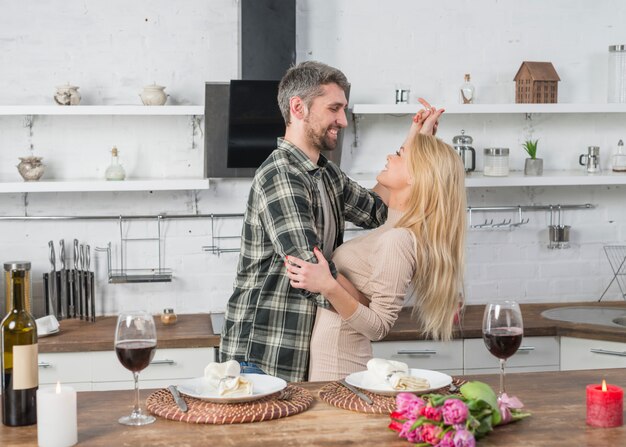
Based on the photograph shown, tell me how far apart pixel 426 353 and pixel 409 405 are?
2.14 metres

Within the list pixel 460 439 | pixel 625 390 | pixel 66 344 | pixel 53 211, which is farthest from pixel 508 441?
pixel 53 211

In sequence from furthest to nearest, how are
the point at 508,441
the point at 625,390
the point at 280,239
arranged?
1. the point at 280,239
2. the point at 625,390
3. the point at 508,441

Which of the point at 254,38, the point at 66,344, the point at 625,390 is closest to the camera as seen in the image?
the point at 625,390

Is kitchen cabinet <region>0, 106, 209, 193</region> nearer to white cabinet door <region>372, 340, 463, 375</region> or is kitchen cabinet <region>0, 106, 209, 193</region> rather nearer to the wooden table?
white cabinet door <region>372, 340, 463, 375</region>

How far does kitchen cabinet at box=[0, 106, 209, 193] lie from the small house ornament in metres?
1.68

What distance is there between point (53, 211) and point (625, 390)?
119 inches

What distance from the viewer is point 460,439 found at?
162 cm

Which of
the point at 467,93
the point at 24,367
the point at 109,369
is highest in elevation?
the point at 467,93

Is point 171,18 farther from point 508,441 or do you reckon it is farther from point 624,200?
point 508,441

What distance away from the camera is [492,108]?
4301 millimetres

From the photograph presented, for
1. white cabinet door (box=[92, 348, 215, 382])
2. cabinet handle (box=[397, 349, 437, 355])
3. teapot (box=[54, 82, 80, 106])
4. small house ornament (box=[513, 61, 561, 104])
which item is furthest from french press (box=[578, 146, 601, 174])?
teapot (box=[54, 82, 80, 106])

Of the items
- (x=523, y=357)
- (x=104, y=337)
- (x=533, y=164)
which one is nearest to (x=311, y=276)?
(x=104, y=337)

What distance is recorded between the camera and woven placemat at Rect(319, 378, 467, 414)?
193 centimetres

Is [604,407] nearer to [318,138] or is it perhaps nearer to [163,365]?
[318,138]
